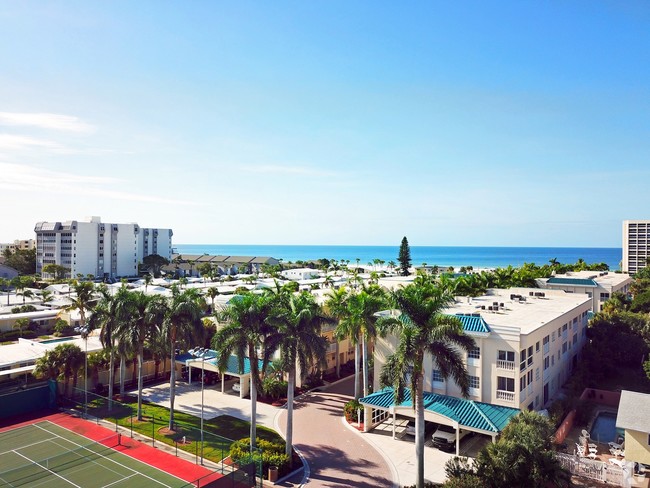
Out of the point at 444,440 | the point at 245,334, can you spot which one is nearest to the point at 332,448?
the point at 444,440

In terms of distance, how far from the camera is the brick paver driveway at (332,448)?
2736 cm

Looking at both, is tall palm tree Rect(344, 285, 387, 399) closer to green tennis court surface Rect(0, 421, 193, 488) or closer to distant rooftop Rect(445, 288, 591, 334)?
distant rooftop Rect(445, 288, 591, 334)

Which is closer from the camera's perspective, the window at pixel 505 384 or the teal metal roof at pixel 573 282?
the window at pixel 505 384

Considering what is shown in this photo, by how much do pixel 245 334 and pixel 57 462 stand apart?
14.8m

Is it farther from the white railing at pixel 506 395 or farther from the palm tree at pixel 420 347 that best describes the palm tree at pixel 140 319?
the white railing at pixel 506 395

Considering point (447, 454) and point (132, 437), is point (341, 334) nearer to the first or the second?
point (447, 454)

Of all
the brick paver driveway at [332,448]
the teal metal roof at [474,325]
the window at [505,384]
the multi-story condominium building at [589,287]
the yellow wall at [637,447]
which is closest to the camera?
the yellow wall at [637,447]

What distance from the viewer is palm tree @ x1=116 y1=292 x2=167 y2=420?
34.9 meters

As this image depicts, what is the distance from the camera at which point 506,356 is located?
106 ft

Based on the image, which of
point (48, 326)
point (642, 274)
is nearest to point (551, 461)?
point (48, 326)

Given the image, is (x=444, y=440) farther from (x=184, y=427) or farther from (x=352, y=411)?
(x=184, y=427)

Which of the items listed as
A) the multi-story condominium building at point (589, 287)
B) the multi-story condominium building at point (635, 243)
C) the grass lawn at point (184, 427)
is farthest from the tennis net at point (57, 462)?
the multi-story condominium building at point (635, 243)

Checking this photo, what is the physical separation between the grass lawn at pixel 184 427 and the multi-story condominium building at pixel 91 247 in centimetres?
11810

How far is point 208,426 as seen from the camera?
35.5 meters
